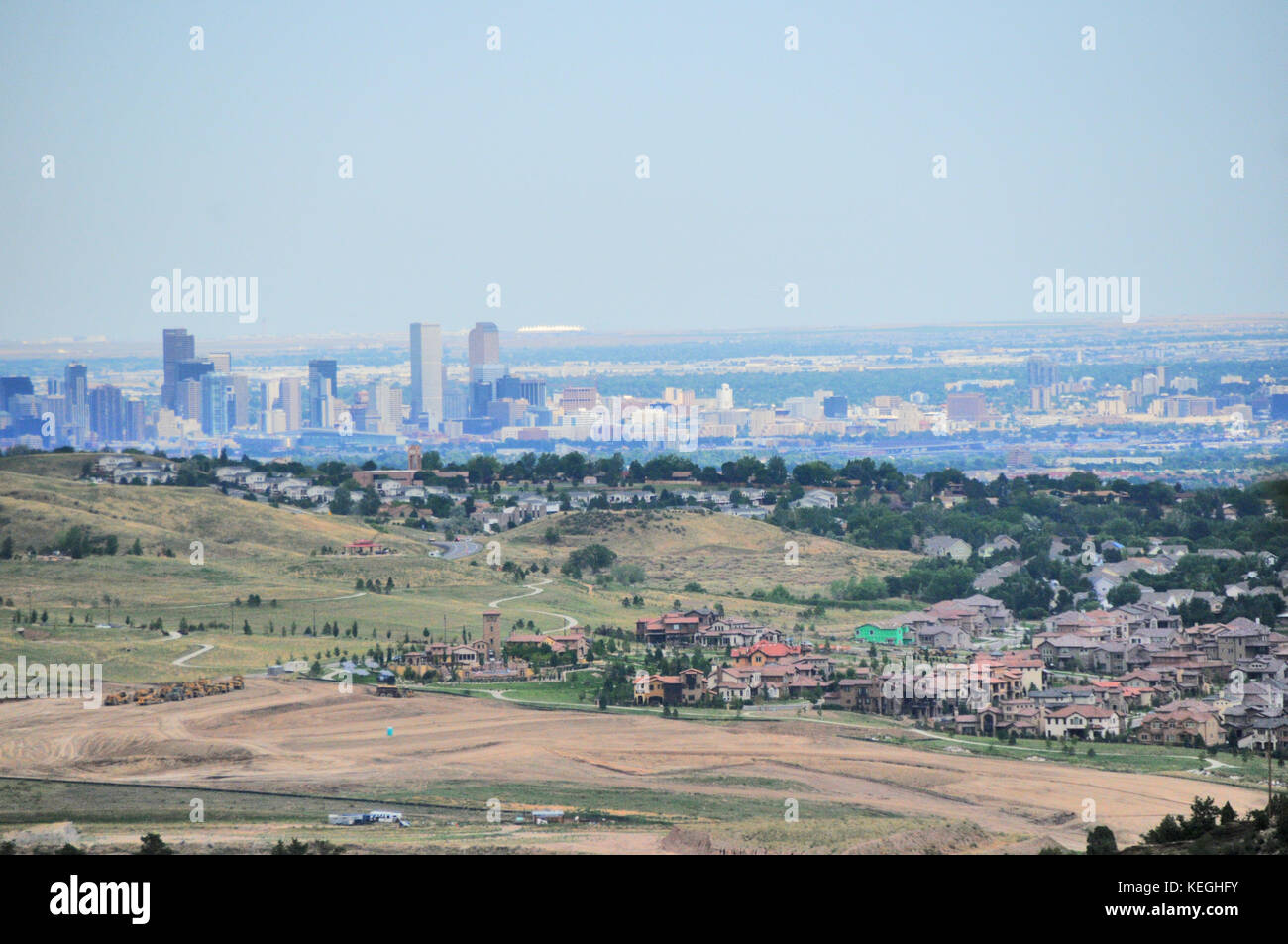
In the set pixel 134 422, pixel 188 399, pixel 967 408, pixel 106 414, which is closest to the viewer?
pixel 106 414

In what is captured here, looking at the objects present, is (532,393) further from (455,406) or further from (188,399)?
(188,399)

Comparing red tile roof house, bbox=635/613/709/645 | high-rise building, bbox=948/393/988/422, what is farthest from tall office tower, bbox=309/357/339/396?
red tile roof house, bbox=635/613/709/645

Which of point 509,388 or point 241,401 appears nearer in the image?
point 241,401

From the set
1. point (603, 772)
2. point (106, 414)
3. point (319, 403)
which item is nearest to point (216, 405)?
point (319, 403)

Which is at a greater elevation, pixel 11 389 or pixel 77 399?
pixel 11 389

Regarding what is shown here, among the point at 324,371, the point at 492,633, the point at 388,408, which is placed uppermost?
the point at 324,371
